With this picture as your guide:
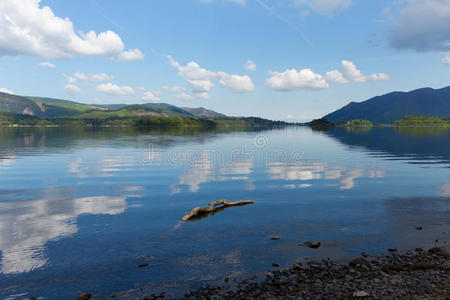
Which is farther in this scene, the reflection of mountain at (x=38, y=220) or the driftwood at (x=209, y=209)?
the driftwood at (x=209, y=209)

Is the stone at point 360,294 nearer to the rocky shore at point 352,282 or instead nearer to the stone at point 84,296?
the rocky shore at point 352,282

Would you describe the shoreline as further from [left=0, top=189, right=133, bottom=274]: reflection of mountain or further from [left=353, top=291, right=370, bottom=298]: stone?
[left=0, top=189, right=133, bottom=274]: reflection of mountain

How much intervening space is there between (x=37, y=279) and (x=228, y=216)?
1410cm

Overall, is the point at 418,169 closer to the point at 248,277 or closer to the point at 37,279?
the point at 248,277

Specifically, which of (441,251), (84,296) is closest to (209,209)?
(84,296)

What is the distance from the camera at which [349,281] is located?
45.3 ft

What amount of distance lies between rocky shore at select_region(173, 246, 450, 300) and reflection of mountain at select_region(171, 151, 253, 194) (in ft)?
65.3

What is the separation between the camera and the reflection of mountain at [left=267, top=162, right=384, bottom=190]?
134ft

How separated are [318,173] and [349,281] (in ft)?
109

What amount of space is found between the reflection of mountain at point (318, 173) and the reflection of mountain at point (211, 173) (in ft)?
14.6

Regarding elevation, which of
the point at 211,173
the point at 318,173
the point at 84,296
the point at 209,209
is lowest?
the point at 84,296

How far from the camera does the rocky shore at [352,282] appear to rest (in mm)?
12719

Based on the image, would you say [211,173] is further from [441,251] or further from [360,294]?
[360,294]

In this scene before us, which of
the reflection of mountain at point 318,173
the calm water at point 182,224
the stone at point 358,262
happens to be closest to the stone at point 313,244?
the calm water at point 182,224
